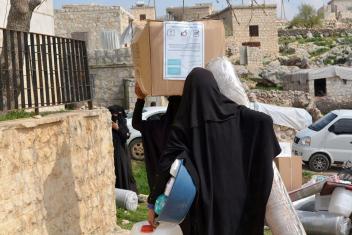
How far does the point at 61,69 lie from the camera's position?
5.13 m

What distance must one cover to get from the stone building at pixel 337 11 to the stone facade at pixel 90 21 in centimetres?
3648

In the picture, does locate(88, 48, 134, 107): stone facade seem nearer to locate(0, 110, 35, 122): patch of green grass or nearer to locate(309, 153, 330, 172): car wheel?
locate(309, 153, 330, 172): car wheel

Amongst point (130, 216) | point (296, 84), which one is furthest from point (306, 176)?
point (296, 84)

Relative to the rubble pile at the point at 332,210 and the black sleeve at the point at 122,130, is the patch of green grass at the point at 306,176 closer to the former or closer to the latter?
the black sleeve at the point at 122,130

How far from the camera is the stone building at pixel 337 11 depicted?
6706 centimetres

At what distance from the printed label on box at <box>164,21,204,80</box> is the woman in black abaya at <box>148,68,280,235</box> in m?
0.61

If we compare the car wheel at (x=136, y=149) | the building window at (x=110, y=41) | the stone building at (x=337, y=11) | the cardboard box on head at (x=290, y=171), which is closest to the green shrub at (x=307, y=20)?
the stone building at (x=337, y=11)

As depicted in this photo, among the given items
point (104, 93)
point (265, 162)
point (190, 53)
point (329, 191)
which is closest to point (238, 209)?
point (265, 162)

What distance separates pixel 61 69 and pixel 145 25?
2.06 meters

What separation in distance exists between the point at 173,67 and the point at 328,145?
41.5 feet

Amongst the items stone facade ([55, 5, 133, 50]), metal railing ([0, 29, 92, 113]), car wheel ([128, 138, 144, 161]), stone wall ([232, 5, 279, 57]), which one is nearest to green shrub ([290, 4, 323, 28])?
stone wall ([232, 5, 279, 57])

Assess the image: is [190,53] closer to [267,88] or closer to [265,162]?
[265,162]

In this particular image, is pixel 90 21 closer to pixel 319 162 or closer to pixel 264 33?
pixel 264 33

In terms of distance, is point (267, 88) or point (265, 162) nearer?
point (265, 162)
